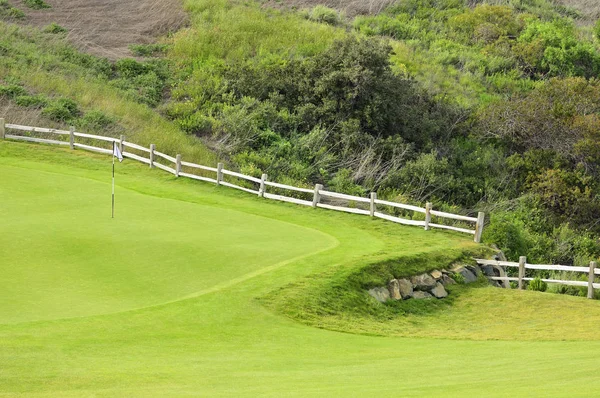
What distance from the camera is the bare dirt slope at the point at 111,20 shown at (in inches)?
2009

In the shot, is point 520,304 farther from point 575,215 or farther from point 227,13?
point 227,13

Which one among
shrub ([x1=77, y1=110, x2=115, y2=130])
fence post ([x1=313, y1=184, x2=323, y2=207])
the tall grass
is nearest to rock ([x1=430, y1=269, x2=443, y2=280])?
fence post ([x1=313, y1=184, x2=323, y2=207])

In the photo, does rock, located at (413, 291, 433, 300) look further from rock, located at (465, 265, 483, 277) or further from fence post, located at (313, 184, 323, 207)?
fence post, located at (313, 184, 323, 207)

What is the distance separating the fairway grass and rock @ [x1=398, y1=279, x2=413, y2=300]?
0.91 meters

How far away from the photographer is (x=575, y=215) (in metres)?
35.5

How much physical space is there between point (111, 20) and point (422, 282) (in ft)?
117

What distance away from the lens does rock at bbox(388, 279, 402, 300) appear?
74.9 feet

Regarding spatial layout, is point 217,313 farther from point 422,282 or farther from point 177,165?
point 177,165

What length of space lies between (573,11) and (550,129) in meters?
28.8

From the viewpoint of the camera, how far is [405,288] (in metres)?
23.3

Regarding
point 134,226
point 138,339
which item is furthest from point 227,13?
point 138,339

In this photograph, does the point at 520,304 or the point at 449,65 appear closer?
the point at 520,304

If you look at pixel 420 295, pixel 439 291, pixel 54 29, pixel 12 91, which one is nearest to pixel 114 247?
pixel 420 295

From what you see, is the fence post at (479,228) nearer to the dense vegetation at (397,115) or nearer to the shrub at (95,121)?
the dense vegetation at (397,115)
